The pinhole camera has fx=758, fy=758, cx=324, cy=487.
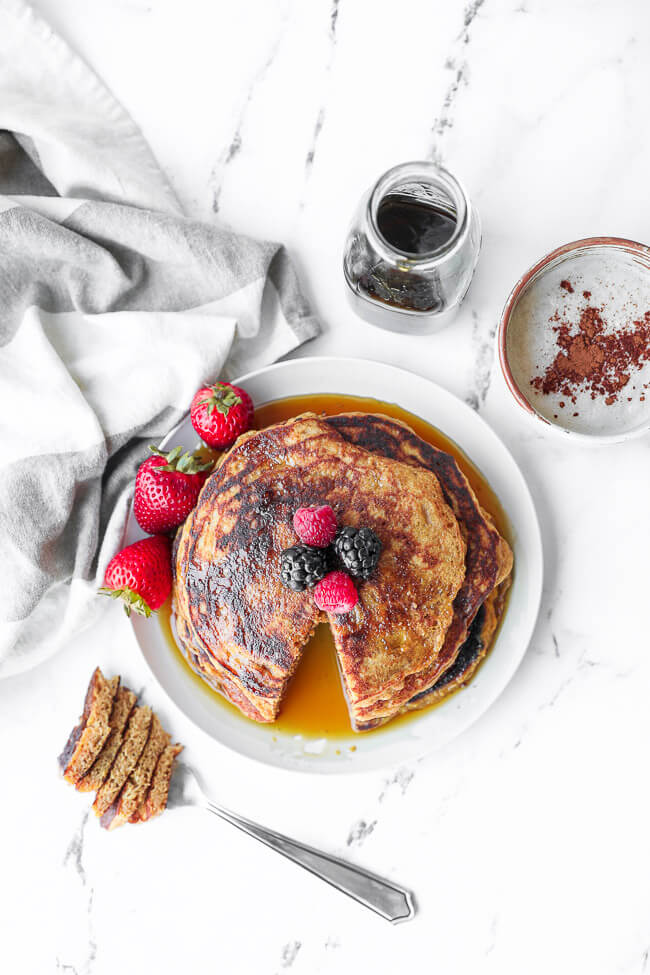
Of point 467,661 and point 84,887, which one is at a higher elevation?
point 467,661

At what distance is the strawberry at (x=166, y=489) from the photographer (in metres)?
2.17

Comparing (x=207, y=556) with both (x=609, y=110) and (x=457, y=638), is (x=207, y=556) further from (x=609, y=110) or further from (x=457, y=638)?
(x=609, y=110)

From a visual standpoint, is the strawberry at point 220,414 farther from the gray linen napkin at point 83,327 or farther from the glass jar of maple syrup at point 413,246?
the glass jar of maple syrup at point 413,246

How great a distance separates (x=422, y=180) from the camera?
2.03 meters

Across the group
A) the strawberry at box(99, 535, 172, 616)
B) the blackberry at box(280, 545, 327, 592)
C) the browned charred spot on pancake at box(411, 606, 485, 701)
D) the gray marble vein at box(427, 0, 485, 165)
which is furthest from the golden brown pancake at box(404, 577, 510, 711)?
the gray marble vein at box(427, 0, 485, 165)

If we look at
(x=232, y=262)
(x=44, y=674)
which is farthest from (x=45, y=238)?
(x=44, y=674)

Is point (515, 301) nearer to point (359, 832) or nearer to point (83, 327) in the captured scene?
point (83, 327)

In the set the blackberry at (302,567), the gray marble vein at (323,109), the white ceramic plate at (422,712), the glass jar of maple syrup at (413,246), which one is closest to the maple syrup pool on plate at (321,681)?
the white ceramic plate at (422,712)

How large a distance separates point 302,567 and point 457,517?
1.74ft

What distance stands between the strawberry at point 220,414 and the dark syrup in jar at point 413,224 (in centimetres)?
62

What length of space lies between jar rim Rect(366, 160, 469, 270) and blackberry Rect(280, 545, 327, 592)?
30.7 inches

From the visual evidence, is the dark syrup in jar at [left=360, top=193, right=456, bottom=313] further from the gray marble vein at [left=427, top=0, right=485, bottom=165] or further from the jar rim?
the gray marble vein at [left=427, top=0, right=485, bottom=165]

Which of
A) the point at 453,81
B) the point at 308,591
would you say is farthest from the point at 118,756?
the point at 453,81

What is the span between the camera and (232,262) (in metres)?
2.29
